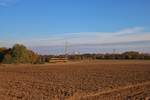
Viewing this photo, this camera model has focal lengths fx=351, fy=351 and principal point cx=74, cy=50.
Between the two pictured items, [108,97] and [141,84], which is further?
[141,84]

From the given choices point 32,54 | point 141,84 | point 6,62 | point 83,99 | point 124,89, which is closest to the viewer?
point 83,99

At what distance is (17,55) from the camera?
7644 cm

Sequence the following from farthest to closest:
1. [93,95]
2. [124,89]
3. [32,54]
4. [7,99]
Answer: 1. [32,54]
2. [124,89]
3. [93,95]
4. [7,99]

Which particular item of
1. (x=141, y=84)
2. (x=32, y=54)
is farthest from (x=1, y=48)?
(x=141, y=84)

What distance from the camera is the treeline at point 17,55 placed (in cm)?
7562

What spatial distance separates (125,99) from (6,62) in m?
60.1

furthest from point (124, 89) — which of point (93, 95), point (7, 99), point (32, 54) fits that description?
point (32, 54)

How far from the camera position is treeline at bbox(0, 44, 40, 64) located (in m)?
75.6

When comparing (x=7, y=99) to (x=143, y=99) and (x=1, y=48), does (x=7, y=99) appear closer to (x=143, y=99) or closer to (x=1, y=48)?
(x=143, y=99)

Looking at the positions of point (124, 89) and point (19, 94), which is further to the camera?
point (124, 89)

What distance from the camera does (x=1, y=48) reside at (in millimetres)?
86312

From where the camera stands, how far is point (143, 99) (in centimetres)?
1766

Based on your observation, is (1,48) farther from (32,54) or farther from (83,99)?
(83,99)

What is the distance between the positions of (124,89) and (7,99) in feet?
29.0
